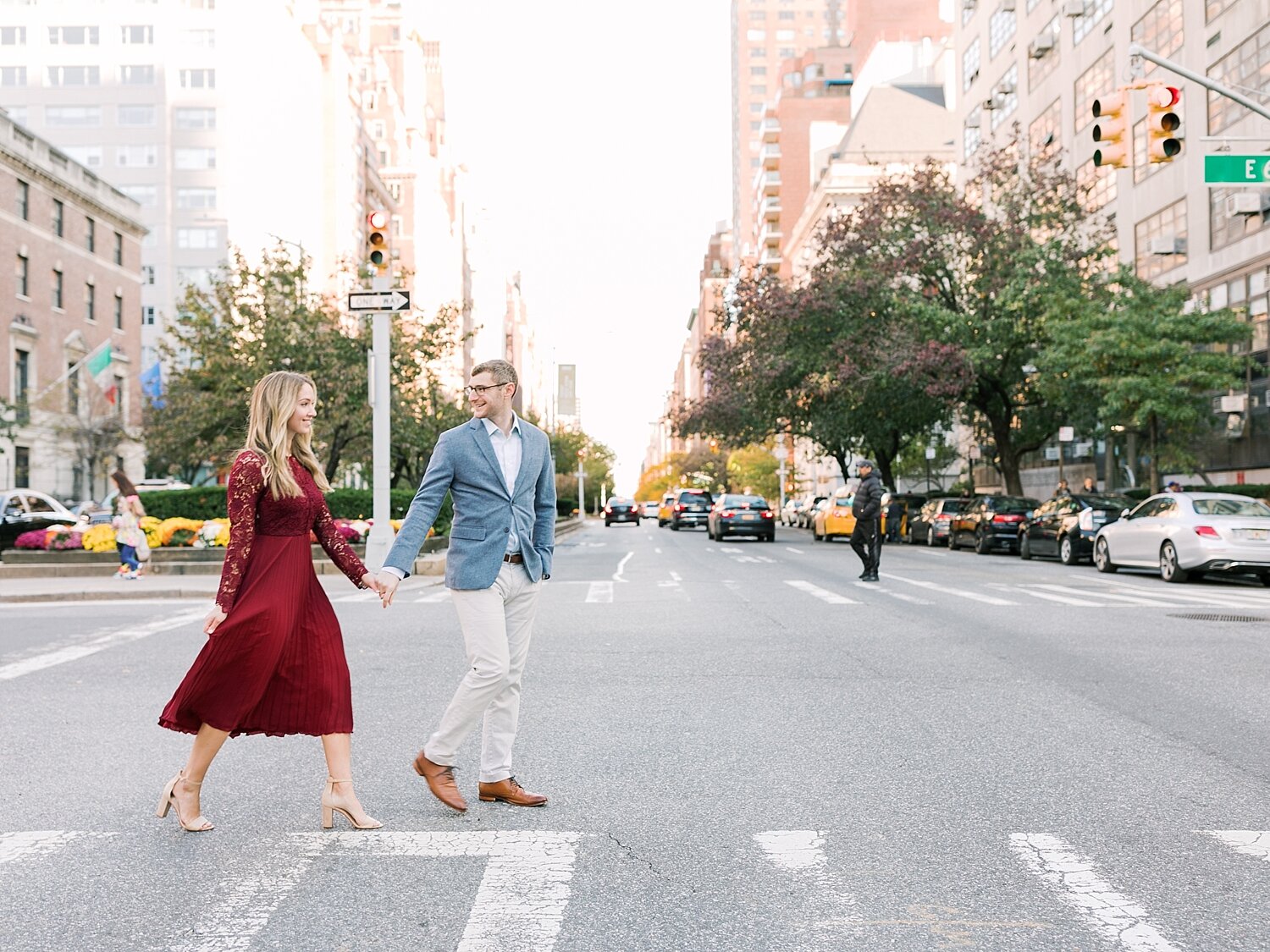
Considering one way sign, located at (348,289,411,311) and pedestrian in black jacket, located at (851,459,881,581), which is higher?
one way sign, located at (348,289,411,311)

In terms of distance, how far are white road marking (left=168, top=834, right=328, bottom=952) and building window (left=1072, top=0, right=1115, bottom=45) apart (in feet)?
147

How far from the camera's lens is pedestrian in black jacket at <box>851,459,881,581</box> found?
19938 mm

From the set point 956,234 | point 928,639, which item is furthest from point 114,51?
point 928,639

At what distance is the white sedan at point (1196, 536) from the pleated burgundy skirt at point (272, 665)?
56.2ft

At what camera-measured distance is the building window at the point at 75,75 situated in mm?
77812

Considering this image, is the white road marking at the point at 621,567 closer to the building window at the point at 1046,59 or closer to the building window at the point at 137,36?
the building window at the point at 1046,59

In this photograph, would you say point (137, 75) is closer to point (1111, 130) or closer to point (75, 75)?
point (75, 75)

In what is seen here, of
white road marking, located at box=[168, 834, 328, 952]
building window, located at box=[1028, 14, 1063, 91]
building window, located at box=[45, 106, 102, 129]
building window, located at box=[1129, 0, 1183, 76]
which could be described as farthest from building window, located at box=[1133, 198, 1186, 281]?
building window, located at box=[45, 106, 102, 129]

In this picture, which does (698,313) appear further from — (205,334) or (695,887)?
(695,887)

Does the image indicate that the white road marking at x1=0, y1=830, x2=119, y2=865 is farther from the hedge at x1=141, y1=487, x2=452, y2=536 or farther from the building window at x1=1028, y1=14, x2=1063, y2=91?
the building window at x1=1028, y1=14, x2=1063, y2=91

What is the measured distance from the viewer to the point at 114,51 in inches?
3076

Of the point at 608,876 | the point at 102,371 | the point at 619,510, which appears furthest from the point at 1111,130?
the point at 619,510

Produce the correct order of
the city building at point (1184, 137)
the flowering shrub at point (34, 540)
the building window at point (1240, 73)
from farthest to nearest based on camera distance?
the city building at point (1184, 137) → the building window at point (1240, 73) → the flowering shrub at point (34, 540)

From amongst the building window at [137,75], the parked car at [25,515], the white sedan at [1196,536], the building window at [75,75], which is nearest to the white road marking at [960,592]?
the white sedan at [1196,536]
